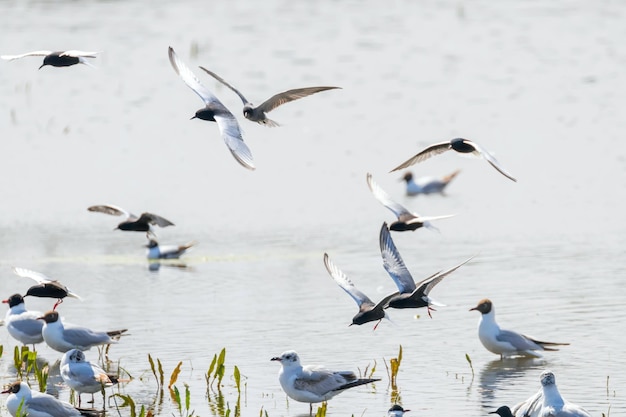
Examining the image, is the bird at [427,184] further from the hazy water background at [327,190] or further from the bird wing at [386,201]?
the bird wing at [386,201]

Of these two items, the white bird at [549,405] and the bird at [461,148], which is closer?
the white bird at [549,405]

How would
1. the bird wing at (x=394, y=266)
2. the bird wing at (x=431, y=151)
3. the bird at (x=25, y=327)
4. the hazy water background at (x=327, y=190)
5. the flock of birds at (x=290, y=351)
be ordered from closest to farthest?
the flock of birds at (x=290, y=351) < the bird wing at (x=394, y=266) < the bird wing at (x=431, y=151) < the hazy water background at (x=327, y=190) < the bird at (x=25, y=327)

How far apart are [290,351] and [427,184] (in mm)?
10623

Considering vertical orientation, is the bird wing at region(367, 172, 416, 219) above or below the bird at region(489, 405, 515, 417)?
above

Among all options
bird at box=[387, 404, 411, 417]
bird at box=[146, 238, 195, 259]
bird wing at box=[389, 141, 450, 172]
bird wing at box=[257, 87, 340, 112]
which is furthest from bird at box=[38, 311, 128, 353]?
bird at box=[146, 238, 195, 259]

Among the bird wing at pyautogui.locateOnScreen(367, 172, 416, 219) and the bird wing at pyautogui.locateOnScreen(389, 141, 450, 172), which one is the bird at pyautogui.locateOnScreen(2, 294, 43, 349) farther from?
the bird wing at pyautogui.locateOnScreen(389, 141, 450, 172)

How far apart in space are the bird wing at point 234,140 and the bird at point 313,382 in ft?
5.94

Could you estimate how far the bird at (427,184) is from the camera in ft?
69.1

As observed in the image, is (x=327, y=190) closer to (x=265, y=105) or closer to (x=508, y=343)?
(x=508, y=343)

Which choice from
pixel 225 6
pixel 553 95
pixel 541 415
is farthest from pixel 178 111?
pixel 541 415

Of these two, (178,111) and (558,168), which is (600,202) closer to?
(558,168)

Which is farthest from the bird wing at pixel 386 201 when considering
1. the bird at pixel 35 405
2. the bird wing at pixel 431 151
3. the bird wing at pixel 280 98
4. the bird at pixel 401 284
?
the bird at pixel 35 405

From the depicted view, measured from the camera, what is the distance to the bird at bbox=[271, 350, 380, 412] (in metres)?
10.4

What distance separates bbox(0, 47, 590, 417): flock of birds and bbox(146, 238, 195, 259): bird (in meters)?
3.91
